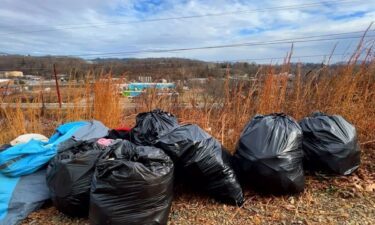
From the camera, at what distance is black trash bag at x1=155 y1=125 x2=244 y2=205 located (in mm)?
2232

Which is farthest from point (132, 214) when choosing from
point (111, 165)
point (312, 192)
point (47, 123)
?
point (47, 123)

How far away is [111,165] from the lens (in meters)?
1.87

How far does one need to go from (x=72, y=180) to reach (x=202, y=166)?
958mm

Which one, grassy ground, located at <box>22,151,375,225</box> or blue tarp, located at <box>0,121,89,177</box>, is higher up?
blue tarp, located at <box>0,121,89,177</box>

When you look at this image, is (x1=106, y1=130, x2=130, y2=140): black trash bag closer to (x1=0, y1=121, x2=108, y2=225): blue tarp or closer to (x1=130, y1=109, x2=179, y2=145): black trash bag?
(x1=130, y1=109, x2=179, y2=145): black trash bag

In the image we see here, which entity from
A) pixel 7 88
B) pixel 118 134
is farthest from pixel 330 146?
pixel 7 88

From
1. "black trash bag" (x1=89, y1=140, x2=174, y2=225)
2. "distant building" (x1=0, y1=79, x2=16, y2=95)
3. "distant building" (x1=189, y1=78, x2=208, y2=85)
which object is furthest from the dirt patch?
"distant building" (x1=0, y1=79, x2=16, y2=95)

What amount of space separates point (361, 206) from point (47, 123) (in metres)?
4.01

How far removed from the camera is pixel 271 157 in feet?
7.38

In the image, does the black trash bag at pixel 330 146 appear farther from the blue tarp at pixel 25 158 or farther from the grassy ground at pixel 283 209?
the blue tarp at pixel 25 158

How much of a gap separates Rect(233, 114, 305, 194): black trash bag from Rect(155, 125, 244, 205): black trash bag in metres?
0.16

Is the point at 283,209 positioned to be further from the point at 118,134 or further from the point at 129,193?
the point at 118,134

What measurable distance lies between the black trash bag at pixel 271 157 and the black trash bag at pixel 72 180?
1165mm

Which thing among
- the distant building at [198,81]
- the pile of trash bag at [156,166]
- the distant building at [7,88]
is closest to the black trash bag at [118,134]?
the pile of trash bag at [156,166]
